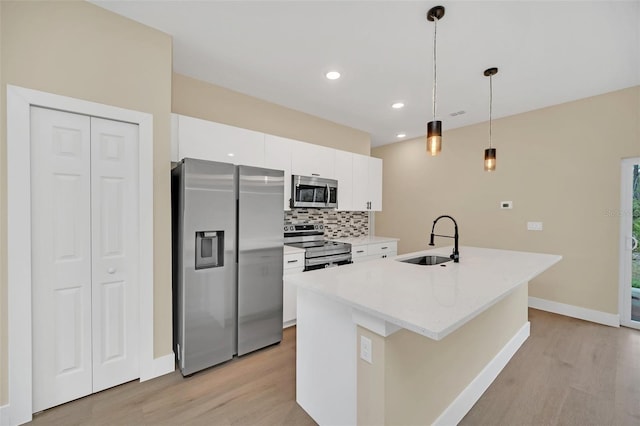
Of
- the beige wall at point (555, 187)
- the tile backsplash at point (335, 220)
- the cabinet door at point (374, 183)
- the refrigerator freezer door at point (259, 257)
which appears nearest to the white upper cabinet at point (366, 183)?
the cabinet door at point (374, 183)

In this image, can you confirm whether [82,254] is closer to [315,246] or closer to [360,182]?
[315,246]

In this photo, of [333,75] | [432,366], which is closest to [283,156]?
[333,75]

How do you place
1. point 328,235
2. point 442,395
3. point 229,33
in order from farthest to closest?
point 328,235
point 229,33
point 442,395

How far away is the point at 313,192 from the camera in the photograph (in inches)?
141

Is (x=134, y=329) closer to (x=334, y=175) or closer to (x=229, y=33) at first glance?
(x=229, y=33)

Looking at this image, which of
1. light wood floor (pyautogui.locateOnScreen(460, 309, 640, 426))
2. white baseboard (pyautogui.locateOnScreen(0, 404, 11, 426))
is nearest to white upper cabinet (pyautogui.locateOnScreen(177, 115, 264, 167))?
white baseboard (pyautogui.locateOnScreen(0, 404, 11, 426))

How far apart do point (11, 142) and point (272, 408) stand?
237 cm

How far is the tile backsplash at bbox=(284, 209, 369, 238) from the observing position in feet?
12.7

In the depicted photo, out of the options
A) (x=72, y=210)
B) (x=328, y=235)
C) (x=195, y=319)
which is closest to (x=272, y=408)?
(x=195, y=319)

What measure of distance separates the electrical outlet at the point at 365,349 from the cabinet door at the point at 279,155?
89.3 inches

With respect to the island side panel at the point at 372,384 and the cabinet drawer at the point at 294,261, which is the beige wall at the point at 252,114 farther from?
the island side panel at the point at 372,384

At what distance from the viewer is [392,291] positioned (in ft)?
4.74

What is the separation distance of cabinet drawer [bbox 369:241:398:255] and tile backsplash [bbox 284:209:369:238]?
68cm

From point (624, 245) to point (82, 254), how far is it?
5.44 metres
